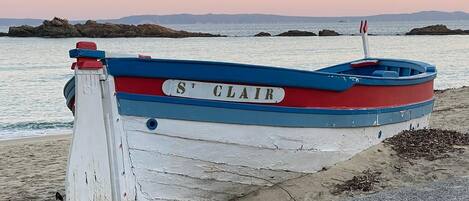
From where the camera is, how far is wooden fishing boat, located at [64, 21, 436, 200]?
17.9ft

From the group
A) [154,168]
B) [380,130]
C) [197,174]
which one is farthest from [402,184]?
[154,168]

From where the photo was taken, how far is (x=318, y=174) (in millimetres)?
6699

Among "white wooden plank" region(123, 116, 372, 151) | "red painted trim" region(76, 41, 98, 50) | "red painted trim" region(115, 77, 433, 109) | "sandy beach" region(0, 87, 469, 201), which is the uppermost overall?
"red painted trim" region(76, 41, 98, 50)

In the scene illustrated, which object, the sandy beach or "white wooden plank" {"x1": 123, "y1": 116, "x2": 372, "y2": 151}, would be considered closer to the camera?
"white wooden plank" {"x1": 123, "y1": 116, "x2": 372, "y2": 151}

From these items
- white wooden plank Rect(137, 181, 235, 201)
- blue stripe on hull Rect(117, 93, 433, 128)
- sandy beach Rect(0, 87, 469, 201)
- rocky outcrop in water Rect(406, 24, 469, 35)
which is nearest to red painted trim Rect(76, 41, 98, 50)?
blue stripe on hull Rect(117, 93, 433, 128)

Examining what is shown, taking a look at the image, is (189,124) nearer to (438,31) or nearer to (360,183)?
(360,183)

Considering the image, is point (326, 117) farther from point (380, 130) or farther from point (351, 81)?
point (380, 130)

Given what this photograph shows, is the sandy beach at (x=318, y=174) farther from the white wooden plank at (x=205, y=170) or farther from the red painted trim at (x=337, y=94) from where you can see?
the red painted trim at (x=337, y=94)

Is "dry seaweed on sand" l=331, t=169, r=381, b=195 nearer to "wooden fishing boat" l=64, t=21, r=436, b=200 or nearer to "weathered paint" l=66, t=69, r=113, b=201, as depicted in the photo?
"wooden fishing boat" l=64, t=21, r=436, b=200

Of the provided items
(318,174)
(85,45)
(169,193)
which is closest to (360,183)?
Result: (318,174)

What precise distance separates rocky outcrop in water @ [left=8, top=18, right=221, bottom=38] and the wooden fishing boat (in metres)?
105

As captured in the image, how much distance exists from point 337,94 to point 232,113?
1331 millimetres

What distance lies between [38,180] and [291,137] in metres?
4.54

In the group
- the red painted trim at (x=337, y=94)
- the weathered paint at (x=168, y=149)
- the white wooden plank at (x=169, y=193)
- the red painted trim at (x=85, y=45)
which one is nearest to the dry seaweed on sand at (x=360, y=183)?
the weathered paint at (x=168, y=149)
